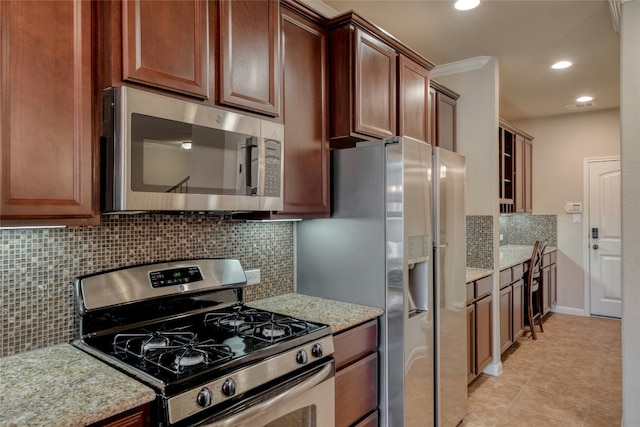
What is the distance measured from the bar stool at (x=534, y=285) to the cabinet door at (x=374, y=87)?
108 inches

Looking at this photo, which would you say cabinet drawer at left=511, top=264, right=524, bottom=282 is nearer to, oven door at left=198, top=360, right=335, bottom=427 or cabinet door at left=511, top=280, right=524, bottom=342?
cabinet door at left=511, top=280, right=524, bottom=342

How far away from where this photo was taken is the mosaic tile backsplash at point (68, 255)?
1.38 metres

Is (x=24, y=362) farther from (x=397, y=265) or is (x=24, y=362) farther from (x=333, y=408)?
(x=397, y=265)

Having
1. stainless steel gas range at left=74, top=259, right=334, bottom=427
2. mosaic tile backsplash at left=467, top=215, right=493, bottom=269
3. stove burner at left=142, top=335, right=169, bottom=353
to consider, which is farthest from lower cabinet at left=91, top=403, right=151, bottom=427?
mosaic tile backsplash at left=467, top=215, right=493, bottom=269

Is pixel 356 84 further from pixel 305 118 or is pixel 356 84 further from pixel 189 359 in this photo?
pixel 189 359

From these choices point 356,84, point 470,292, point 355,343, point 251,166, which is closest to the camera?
point 251,166

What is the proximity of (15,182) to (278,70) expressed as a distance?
1.15 m

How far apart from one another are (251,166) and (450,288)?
4.80ft

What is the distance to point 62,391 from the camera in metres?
1.10

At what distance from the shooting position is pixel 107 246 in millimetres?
1617

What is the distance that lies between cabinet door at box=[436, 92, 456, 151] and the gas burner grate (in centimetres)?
245

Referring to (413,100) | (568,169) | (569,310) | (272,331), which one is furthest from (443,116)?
(569,310)

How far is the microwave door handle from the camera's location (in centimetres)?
168

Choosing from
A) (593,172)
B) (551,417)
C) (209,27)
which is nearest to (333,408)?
(209,27)
